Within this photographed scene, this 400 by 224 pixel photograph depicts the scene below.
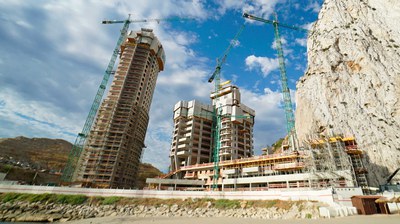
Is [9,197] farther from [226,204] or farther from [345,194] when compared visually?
[345,194]

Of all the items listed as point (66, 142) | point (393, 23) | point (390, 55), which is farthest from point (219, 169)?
point (66, 142)

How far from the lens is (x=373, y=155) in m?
50.3

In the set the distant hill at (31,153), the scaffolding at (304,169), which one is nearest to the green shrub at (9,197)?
the scaffolding at (304,169)

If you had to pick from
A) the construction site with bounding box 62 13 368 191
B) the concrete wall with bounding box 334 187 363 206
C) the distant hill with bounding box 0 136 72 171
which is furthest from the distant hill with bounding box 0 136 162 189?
the concrete wall with bounding box 334 187 363 206

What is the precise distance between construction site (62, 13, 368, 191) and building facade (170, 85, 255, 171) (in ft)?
1.33

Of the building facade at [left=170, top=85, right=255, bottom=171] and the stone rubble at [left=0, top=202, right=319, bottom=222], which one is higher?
the building facade at [left=170, top=85, right=255, bottom=171]

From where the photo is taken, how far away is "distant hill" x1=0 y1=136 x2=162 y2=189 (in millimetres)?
78812

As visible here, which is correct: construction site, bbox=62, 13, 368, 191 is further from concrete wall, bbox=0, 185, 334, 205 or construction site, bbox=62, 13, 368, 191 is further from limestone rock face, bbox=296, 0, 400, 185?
concrete wall, bbox=0, 185, 334, 205

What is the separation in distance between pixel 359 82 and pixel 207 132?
57136mm

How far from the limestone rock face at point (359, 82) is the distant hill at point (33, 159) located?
278 feet

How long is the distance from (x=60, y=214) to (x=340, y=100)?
75879 mm

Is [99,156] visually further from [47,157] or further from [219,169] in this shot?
[47,157]

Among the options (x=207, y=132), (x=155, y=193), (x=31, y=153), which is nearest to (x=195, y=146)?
(x=207, y=132)

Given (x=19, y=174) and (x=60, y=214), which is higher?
(x=19, y=174)
